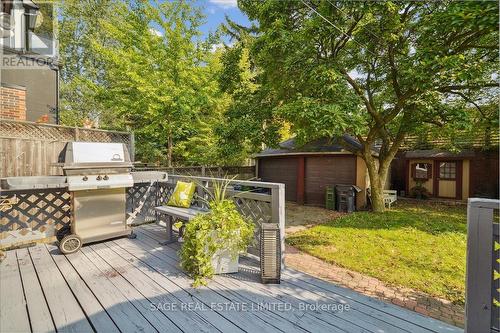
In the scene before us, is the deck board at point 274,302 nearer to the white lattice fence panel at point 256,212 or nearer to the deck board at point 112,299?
the white lattice fence panel at point 256,212

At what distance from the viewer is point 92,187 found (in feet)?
12.2

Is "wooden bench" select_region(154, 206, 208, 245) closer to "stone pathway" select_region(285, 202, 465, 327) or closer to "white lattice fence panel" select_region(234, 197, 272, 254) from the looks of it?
"white lattice fence panel" select_region(234, 197, 272, 254)

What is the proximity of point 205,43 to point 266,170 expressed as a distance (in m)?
6.20

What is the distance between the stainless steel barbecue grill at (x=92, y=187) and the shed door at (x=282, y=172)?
24.4 feet

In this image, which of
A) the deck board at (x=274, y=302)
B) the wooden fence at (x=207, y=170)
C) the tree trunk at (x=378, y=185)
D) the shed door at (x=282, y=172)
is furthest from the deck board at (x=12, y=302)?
the shed door at (x=282, y=172)

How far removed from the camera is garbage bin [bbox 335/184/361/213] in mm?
8148

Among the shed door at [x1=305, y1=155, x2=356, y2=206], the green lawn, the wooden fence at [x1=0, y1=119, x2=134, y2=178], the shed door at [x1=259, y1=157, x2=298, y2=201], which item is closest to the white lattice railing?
the green lawn

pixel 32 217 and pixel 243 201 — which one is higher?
pixel 243 201

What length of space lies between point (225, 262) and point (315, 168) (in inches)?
291

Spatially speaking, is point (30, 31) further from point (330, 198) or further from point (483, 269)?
point (330, 198)

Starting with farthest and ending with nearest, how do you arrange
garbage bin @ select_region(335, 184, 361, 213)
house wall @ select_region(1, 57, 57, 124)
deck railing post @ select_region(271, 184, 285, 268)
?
garbage bin @ select_region(335, 184, 361, 213) < house wall @ select_region(1, 57, 57, 124) < deck railing post @ select_region(271, 184, 285, 268)

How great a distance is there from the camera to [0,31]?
151 inches

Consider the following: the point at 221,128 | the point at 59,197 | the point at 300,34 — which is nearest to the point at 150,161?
the point at 221,128

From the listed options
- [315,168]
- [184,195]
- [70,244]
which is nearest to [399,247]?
[184,195]
